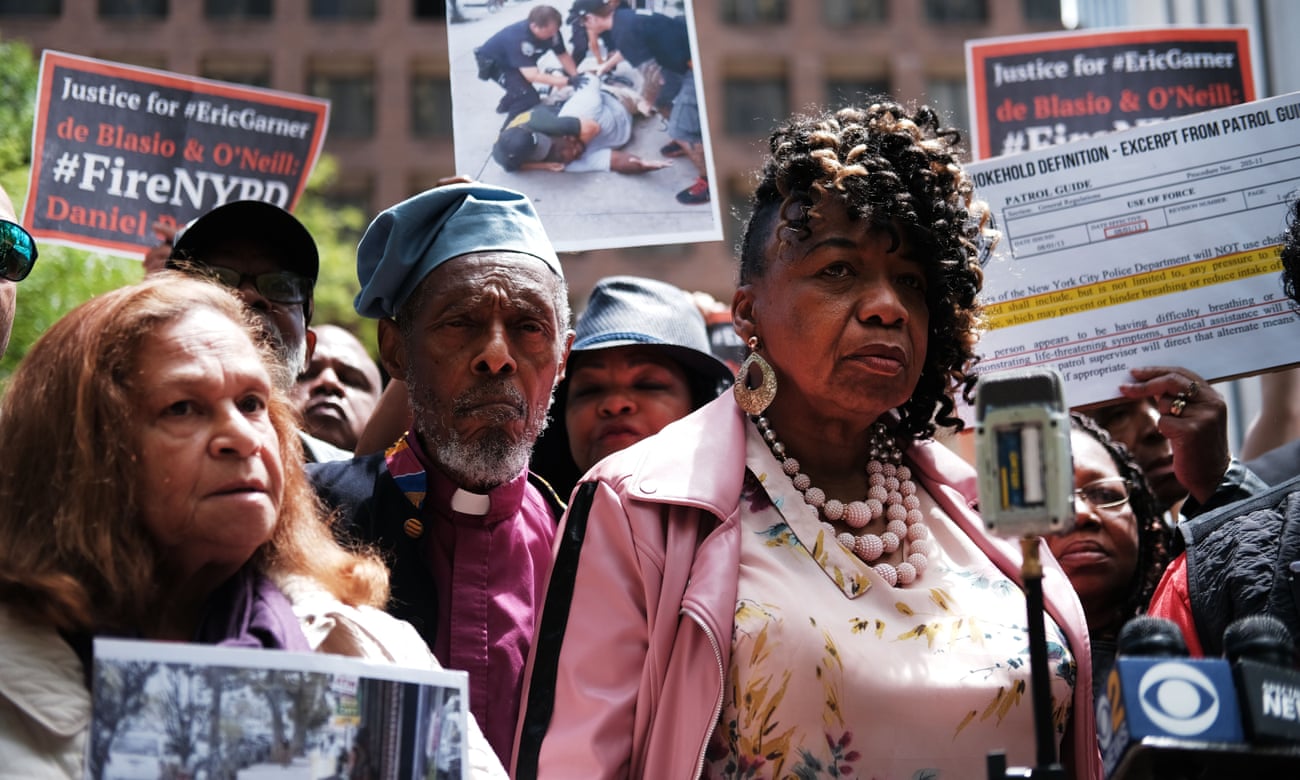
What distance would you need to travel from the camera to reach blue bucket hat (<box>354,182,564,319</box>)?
12.2 feet

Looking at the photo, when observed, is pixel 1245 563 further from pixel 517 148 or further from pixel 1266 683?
pixel 517 148

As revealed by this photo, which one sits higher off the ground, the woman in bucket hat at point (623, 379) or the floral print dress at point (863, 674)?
the woman in bucket hat at point (623, 379)

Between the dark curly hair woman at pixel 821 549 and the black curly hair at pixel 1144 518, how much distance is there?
4.56 feet

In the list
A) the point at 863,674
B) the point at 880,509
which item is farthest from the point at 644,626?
the point at 880,509

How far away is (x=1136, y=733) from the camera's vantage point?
192 centimetres

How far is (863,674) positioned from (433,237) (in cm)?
158

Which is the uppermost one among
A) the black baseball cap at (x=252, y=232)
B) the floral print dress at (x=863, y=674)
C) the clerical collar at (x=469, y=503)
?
the black baseball cap at (x=252, y=232)

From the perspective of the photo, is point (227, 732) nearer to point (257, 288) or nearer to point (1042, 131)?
point (257, 288)

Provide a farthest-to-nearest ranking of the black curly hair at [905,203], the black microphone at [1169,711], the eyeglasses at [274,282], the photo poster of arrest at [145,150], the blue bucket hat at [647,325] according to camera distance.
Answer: the photo poster of arrest at [145,150], the blue bucket hat at [647,325], the eyeglasses at [274,282], the black curly hair at [905,203], the black microphone at [1169,711]

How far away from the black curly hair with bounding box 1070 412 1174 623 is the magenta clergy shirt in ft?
6.41

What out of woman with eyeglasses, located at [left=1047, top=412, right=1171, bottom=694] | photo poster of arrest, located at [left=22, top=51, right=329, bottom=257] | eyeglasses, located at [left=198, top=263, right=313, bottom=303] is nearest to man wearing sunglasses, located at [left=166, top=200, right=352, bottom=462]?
eyeglasses, located at [left=198, top=263, right=313, bottom=303]

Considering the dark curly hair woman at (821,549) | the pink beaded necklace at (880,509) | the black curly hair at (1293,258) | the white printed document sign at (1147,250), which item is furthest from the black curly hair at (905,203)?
the white printed document sign at (1147,250)

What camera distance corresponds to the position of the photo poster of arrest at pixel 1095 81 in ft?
18.4

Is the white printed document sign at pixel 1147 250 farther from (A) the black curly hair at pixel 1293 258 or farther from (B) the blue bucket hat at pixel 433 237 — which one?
(B) the blue bucket hat at pixel 433 237
